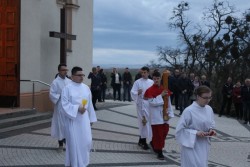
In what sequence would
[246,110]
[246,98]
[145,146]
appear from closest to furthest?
[145,146] → [246,98] → [246,110]

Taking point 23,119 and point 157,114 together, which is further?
point 23,119

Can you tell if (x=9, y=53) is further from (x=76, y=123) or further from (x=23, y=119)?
(x=76, y=123)

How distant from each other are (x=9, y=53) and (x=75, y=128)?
26.4ft

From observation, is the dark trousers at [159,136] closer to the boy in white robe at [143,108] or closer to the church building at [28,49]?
the boy in white robe at [143,108]

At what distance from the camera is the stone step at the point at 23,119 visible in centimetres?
1299

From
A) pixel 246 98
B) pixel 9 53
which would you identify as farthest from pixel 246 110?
pixel 9 53

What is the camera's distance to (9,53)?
15453 millimetres

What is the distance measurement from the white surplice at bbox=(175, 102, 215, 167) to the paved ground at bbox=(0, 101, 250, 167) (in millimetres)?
3006

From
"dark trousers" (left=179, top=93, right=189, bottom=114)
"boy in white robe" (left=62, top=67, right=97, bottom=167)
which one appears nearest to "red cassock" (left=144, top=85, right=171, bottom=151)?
"boy in white robe" (left=62, top=67, right=97, bottom=167)

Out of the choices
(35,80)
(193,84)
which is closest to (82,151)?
(35,80)

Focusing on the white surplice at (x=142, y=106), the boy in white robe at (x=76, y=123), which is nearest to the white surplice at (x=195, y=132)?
the boy in white robe at (x=76, y=123)

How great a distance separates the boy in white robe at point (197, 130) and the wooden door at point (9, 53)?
9.60m

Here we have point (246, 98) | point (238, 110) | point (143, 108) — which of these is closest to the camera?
point (143, 108)

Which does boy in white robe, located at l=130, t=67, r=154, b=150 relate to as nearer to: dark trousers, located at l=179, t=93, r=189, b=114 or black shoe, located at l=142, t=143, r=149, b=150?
black shoe, located at l=142, t=143, r=149, b=150
